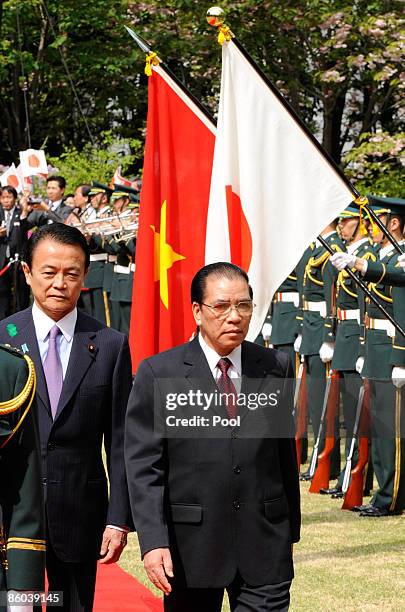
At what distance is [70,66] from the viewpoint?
29.4m

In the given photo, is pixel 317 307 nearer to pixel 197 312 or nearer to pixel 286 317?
pixel 286 317

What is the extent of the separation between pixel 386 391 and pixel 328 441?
1.05 metres

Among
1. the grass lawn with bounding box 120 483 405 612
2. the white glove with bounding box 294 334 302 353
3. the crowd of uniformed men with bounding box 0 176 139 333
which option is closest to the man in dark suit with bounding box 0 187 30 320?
the crowd of uniformed men with bounding box 0 176 139 333

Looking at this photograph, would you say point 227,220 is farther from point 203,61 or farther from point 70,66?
point 70,66

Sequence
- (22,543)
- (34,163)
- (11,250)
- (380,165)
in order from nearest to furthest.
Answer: (22,543), (380,165), (34,163), (11,250)

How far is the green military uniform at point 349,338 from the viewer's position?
10008mm

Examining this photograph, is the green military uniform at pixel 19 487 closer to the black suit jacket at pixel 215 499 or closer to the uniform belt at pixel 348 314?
the black suit jacket at pixel 215 499

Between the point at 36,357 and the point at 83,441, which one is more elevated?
the point at 36,357

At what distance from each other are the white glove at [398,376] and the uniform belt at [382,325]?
14.0 inches

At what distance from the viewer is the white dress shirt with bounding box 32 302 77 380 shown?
15.5 feet

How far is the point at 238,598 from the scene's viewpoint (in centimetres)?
432

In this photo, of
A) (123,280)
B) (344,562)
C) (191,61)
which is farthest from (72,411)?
(191,61)

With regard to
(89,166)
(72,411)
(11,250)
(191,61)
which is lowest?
(72,411)

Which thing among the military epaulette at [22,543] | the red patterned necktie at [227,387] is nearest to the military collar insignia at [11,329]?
the red patterned necktie at [227,387]
